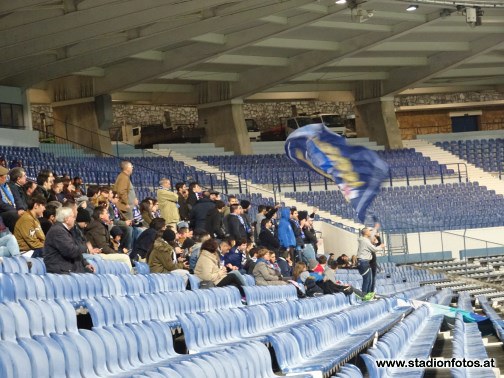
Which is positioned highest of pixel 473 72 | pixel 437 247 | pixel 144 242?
pixel 473 72

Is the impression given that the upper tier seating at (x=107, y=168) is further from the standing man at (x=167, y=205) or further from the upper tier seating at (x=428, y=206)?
the standing man at (x=167, y=205)

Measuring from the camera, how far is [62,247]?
30.3 feet

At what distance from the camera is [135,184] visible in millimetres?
26797

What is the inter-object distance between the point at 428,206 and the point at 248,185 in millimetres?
5236

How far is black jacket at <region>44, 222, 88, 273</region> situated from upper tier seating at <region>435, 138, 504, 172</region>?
98.8 ft

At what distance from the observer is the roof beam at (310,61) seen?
3256cm

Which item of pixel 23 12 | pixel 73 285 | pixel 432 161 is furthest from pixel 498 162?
pixel 73 285

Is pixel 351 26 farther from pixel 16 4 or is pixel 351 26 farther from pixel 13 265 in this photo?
pixel 13 265

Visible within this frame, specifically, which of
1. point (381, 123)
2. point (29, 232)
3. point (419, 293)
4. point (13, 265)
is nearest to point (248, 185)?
point (381, 123)

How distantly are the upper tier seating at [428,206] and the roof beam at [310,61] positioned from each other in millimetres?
4353

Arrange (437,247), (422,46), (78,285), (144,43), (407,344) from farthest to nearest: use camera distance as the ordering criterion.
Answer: (422,46)
(437,247)
(144,43)
(407,344)
(78,285)

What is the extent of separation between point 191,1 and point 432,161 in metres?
17.0

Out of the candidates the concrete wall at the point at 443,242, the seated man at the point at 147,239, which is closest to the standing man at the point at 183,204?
the seated man at the point at 147,239

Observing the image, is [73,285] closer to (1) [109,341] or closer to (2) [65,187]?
(1) [109,341]
